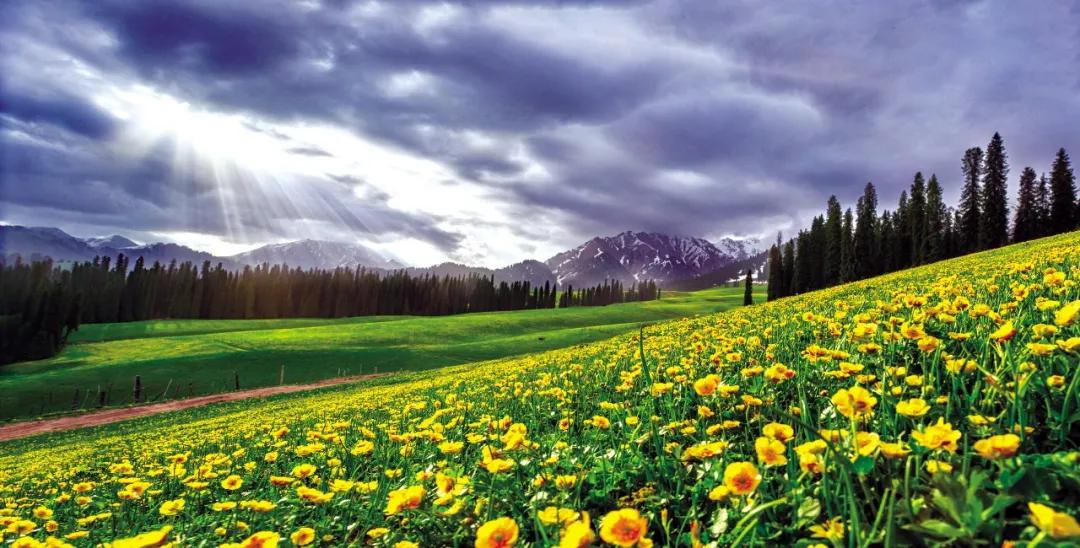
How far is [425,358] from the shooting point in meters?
48.1

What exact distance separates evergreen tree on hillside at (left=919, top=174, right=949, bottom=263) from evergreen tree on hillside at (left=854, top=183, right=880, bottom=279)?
625cm

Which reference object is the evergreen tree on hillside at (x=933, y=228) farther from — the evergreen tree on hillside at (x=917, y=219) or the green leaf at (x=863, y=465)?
the green leaf at (x=863, y=465)

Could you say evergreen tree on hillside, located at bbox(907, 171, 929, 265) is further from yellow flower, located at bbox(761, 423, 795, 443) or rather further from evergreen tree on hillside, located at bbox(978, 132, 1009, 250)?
yellow flower, located at bbox(761, 423, 795, 443)

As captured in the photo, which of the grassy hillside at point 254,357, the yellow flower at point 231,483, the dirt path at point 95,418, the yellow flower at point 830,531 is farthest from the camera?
the grassy hillside at point 254,357

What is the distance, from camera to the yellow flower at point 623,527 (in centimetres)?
141

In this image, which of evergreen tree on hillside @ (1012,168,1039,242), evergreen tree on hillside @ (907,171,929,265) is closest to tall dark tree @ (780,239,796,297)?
evergreen tree on hillside @ (907,171,929,265)

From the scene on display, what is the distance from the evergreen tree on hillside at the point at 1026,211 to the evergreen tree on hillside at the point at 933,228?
25.5 ft

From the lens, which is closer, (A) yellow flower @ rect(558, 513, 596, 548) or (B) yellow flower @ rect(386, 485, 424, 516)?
(A) yellow flower @ rect(558, 513, 596, 548)

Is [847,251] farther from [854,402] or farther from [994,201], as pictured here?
[854,402]

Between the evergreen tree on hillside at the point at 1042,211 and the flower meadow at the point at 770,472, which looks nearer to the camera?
the flower meadow at the point at 770,472

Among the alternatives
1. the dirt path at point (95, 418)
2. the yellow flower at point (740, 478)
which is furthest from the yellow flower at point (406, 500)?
the dirt path at point (95, 418)

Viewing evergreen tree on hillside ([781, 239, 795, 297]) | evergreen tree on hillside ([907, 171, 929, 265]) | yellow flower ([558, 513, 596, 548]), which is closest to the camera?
yellow flower ([558, 513, 596, 548])

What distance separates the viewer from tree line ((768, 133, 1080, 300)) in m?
63.7

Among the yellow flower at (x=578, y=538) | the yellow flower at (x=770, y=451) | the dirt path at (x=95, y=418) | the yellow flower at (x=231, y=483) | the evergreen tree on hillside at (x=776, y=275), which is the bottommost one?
the dirt path at (x=95, y=418)
